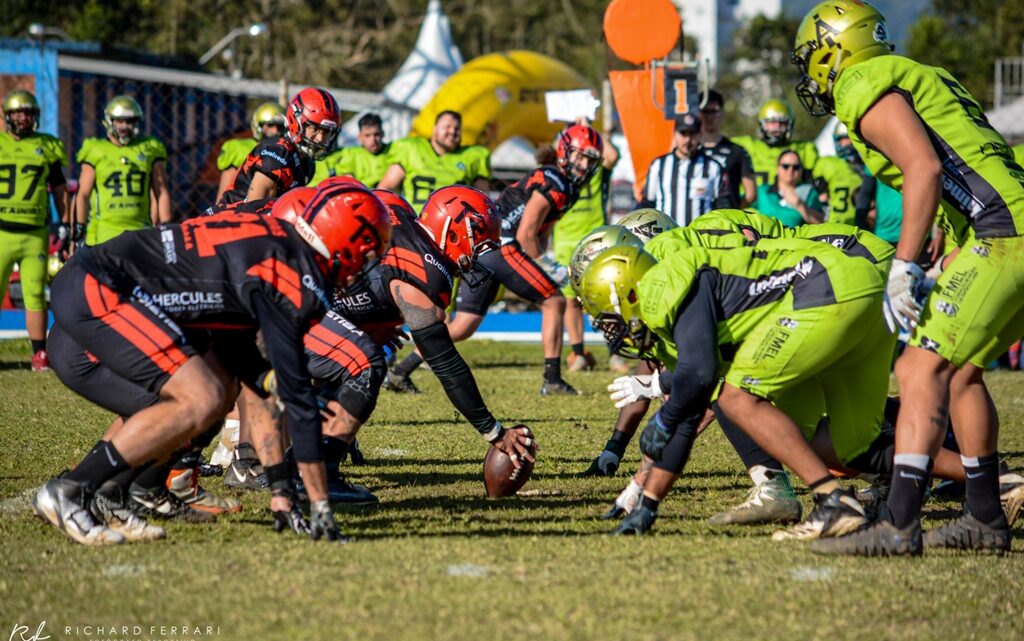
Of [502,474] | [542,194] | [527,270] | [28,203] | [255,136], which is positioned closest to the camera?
[502,474]

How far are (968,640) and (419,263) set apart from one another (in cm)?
305

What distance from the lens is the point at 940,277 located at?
4.82m

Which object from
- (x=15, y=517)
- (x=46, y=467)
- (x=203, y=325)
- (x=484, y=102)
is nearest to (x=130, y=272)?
(x=203, y=325)

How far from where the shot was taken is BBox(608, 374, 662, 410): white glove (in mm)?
5386

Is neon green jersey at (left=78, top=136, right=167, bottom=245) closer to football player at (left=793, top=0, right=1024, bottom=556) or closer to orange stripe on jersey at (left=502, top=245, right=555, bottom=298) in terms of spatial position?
orange stripe on jersey at (left=502, top=245, right=555, bottom=298)

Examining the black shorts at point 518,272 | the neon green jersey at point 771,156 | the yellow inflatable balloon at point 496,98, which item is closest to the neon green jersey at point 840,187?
the neon green jersey at point 771,156

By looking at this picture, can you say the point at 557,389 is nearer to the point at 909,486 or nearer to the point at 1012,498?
the point at 1012,498

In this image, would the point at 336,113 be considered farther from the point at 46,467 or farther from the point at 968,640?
the point at 968,640

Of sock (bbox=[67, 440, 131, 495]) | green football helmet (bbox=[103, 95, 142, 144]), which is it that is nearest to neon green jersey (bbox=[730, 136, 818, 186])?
green football helmet (bbox=[103, 95, 142, 144])

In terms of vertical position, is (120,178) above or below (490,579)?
above

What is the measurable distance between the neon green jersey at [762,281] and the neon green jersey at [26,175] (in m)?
7.27

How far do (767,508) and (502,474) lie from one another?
1.17m

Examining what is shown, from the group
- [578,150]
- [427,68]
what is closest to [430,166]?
[578,150]

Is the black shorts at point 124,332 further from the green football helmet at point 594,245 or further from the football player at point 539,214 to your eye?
the football player at point 539,214
